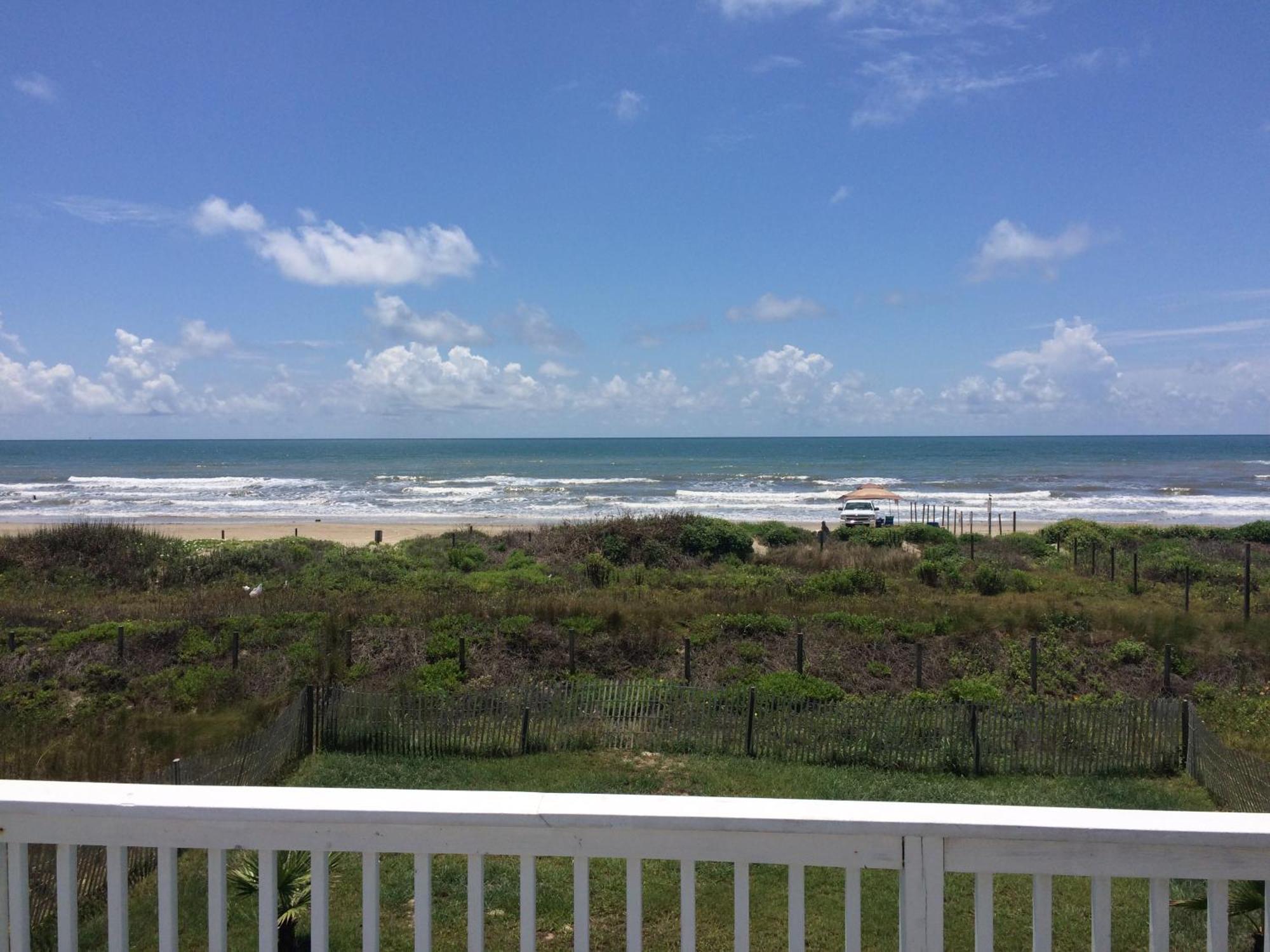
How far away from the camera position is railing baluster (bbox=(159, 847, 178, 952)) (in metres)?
1.78

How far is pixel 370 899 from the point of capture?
70.6 inches

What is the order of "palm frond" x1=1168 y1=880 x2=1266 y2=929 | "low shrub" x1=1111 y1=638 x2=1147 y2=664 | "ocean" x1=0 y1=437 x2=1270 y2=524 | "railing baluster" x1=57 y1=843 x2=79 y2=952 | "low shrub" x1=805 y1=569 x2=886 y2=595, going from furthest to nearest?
"ocean" x1=0 y1=437 x2=1270 y2=524 → "low shrub" x1=805 y1=569 x2=886 y2=595 → "low shrub" x1=1111 y1=638 x2=1147 y2=664 → "palm frond" x1=1168 y1=880 x2=1266 y2=929 → "railing baluster" x1=57 y1=843 x2=79 y2=952

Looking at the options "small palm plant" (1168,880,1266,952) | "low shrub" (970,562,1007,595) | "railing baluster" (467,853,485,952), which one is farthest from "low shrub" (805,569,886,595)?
"railing baluster" (467,853,485,952)

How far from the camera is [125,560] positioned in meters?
22.9

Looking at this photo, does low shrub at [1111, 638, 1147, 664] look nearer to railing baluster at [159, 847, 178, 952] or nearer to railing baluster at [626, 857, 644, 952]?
railing baluster at [626, 857, 644, 952]

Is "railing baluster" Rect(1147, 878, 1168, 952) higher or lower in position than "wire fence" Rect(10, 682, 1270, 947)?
higher

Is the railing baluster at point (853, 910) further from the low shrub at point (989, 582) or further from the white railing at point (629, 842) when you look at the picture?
the low shrub at point (989, 582)

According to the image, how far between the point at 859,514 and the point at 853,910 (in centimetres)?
3951

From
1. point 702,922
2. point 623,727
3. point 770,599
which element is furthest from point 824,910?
point 770,599

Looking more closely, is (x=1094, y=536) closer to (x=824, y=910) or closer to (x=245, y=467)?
(x=824, y=910)

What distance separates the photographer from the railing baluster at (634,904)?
5.50ft

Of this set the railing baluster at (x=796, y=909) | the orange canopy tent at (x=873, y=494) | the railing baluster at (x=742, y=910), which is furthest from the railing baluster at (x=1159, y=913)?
the orange canopy tent at (x=873, y=494)

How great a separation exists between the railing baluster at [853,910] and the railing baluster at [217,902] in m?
1.24

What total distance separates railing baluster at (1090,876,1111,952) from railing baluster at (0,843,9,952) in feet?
7.18
